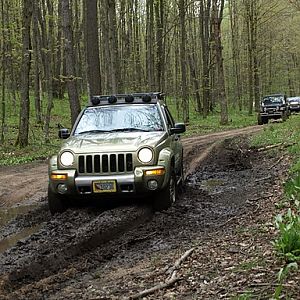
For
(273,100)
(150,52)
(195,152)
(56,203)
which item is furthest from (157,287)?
(273,100)

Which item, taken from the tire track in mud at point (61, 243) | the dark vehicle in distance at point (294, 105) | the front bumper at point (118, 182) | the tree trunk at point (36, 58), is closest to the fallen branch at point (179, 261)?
the tire track in mud at point (61, 243)

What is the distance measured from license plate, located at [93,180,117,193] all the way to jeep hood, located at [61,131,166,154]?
1.69 feet

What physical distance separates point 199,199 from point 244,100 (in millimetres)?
53207

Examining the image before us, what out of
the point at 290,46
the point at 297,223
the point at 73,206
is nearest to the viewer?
the point at 297,223

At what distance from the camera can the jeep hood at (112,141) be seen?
815 centimetres

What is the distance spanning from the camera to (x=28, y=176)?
14.2m

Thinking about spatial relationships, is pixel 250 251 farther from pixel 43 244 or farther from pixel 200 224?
pixel 43 244

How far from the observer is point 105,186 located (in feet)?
26.1

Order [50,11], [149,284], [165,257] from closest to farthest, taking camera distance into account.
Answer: [149,284]
[165,257]
[50,11]

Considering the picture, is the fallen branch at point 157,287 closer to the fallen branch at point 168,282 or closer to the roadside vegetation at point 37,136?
the fallen branch at point 168,282

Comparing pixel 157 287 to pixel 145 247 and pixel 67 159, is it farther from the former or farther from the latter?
pixel 67 159

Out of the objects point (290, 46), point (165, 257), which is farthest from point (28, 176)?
point (290, 46)

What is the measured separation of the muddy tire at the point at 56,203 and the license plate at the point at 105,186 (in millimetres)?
786

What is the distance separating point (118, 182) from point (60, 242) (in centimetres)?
163
